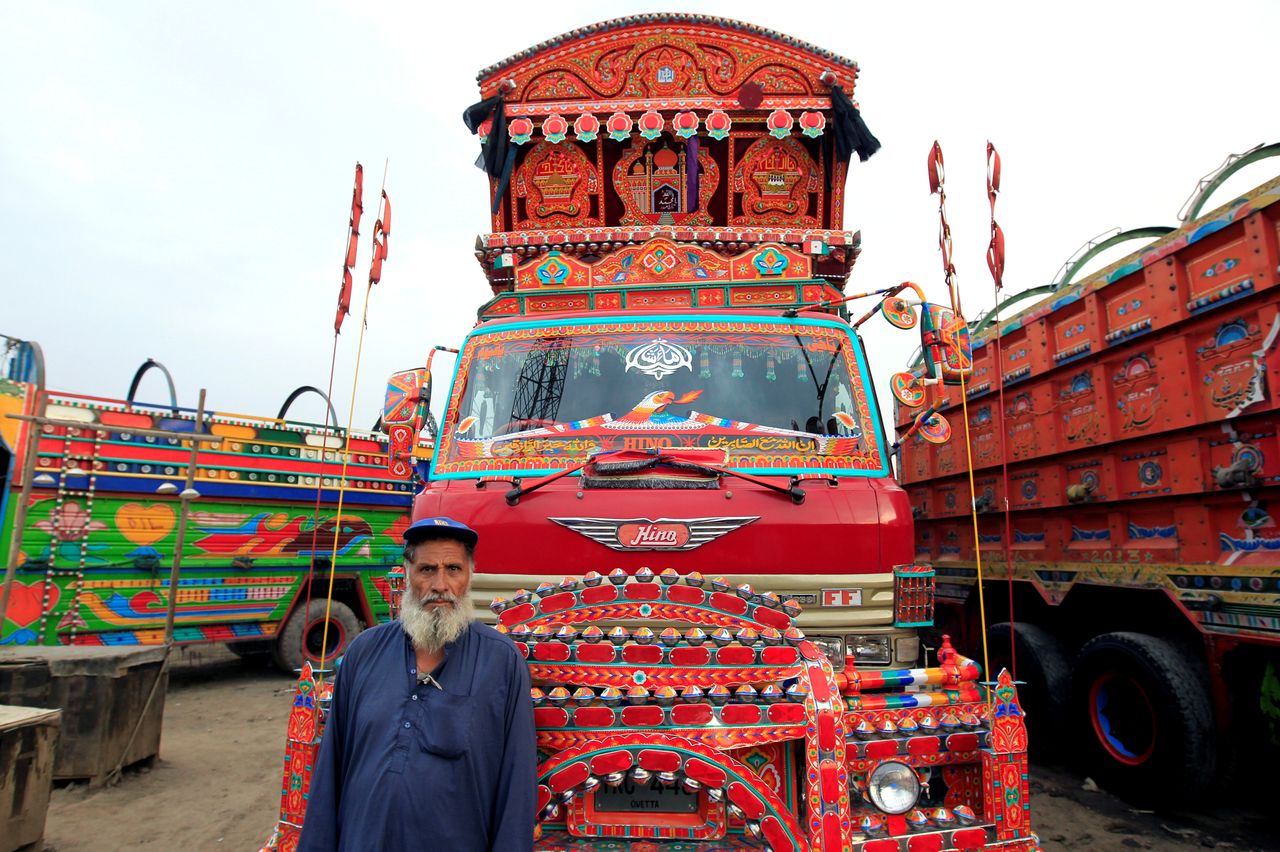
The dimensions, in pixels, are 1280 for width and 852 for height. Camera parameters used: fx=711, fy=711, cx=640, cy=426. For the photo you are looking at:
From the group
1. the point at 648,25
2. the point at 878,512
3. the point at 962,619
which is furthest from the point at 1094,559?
the point at 648,25

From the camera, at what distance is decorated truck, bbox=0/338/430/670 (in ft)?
21.9

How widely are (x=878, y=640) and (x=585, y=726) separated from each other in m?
1.49

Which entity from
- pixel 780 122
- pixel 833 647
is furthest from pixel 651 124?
pixel 833 647

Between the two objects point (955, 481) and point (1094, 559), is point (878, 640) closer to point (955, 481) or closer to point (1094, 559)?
point (1094, 559)

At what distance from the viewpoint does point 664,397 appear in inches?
145

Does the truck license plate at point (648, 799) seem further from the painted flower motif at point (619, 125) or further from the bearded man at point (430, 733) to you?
the painted flower motif at point (619, 125)

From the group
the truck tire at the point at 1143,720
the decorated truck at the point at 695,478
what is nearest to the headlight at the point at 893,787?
the decorated truck at the point at 695,478

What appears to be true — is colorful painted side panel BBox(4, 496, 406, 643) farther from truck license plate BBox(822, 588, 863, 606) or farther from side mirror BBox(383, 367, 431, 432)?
truck license plate BBox(822, 588, 863, 606)

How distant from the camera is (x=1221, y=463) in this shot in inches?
162

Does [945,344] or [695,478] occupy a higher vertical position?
[945,344]

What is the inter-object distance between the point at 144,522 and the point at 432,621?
711 cm

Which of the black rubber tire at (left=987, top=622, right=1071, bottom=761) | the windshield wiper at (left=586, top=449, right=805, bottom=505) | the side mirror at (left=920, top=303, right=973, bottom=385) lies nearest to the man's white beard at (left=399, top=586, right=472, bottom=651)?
the windshield wiper at (left=586, top=449, right=805, bottom=505)

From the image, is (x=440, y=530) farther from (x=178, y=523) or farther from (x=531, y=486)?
(x=178, y=523)

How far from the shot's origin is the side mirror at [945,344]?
356 centimetres
